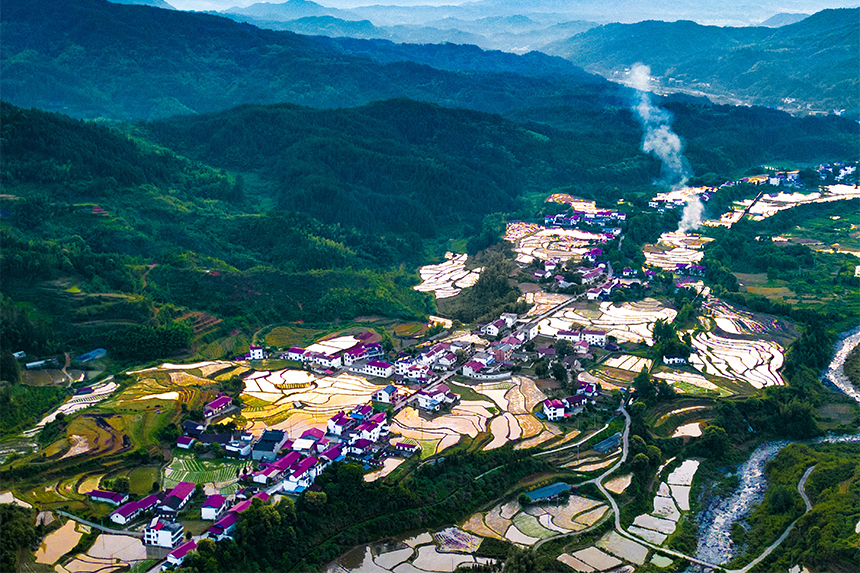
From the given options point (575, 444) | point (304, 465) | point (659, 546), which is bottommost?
point (659, 546)

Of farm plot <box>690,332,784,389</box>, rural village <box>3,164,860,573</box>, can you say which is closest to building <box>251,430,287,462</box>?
rural village <box>3,164,860,573</box>

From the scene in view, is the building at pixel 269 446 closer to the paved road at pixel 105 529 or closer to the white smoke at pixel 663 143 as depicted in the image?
the paved road at pixel 105 529

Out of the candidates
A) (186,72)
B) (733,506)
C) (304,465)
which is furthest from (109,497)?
(186,72)

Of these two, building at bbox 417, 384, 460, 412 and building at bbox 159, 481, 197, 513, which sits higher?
building at bbox 159, 481, 197, 513

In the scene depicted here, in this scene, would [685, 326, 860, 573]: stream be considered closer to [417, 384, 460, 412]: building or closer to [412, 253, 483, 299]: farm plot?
[417, 384, 460, 412]: building

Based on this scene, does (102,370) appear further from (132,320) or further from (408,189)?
(408,189)

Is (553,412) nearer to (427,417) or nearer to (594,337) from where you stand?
(427,417)

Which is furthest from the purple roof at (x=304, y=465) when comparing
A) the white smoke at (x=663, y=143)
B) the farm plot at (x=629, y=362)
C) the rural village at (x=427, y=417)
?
the white smoke at (x=663, y=143)

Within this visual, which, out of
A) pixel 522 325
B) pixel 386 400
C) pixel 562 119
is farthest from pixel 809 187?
pixel 386 400
